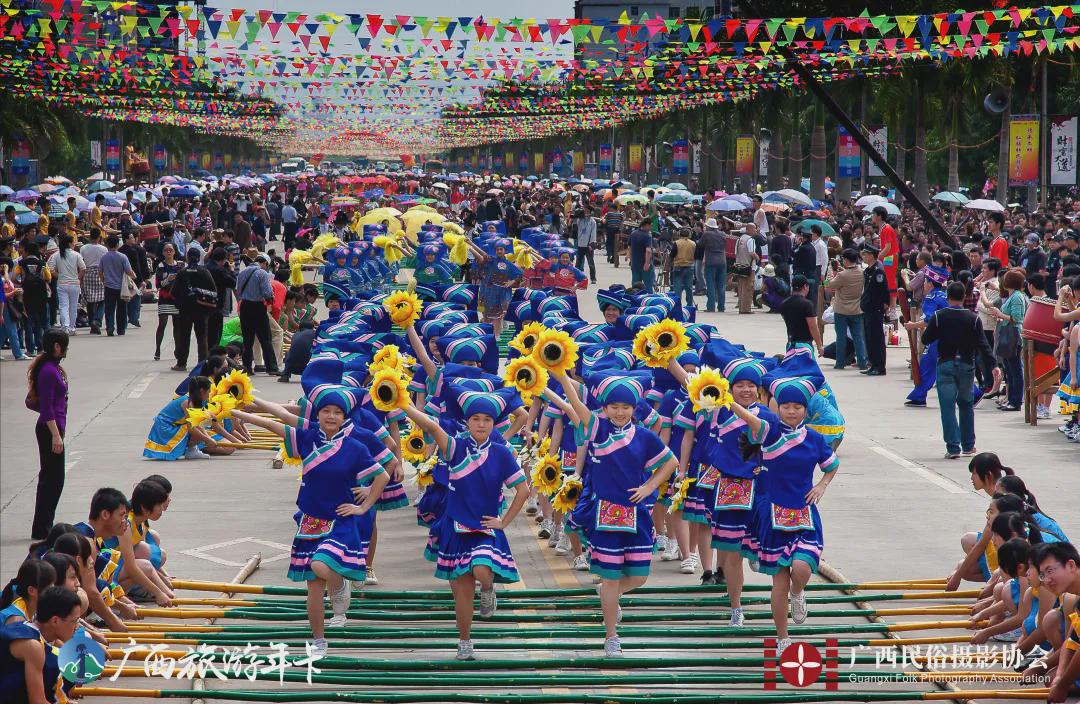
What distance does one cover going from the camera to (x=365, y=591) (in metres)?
10.4

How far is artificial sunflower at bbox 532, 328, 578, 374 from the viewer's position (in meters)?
9.72

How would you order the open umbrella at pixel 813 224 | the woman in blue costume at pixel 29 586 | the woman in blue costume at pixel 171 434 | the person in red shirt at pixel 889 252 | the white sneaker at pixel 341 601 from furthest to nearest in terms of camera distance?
the open umbrella at pixel 813 224 < the person in red shirt at pixel 889 252 < the woman in blue costume at pixel 171 434 < the white sneaker at pixel 341 601 < the woman in blue costume at pixel 29 586

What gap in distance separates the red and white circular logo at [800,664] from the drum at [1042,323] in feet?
31.3

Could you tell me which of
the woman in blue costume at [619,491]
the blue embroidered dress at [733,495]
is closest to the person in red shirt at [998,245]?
the blue embroidered dress at [733,495]

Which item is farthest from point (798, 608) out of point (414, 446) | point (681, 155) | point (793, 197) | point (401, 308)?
point (681, 155)

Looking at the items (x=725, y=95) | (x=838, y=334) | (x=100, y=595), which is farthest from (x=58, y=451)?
(x=725, y=95)

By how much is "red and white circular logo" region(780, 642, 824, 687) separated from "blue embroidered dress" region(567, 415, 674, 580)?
98 centimetres

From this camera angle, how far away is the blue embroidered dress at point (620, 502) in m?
9.02

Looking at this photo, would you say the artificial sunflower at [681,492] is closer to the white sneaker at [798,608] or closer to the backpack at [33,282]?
the white sneaker at [798,608]

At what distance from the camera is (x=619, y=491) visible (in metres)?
9.11

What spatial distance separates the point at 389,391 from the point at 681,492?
2621 millimetres

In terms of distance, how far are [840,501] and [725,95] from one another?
33390 millimetres

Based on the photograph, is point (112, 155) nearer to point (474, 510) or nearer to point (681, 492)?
point (681, 492)

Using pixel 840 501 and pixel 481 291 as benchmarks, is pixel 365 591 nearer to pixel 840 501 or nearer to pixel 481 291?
pixel 840 501
